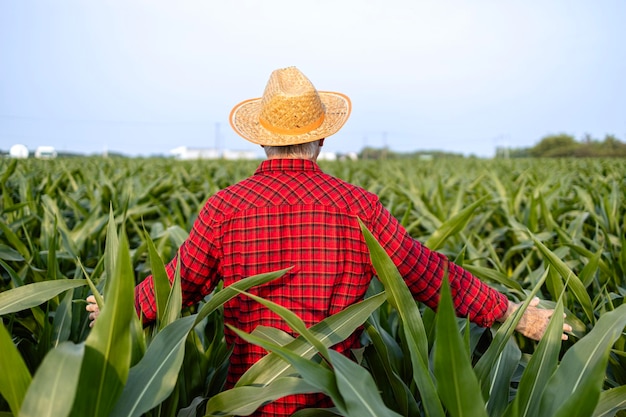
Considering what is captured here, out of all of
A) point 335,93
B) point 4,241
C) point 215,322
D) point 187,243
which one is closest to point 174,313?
point 187,243

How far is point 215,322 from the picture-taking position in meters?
1.86

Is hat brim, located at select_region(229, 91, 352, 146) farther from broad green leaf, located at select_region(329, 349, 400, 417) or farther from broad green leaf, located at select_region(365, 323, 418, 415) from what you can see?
broad green leaf, located at select_region(329, 349, 400, 417)

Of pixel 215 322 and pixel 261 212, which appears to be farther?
pixel 215 322

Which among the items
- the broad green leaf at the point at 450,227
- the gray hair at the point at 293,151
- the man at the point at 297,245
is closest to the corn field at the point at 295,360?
the man at the point at 297,245

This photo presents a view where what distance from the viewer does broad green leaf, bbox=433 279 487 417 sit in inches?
32.1

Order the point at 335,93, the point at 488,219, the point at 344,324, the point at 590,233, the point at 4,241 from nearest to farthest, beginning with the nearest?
the point at 344,324 < the point at 335,93 < the point at 4,241 < the point at 590,233 < the point at 488,219

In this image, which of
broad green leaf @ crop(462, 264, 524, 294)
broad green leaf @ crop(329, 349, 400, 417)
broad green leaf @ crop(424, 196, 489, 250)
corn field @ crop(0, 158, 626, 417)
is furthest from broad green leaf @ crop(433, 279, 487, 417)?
broad green leaf @ crop(424, 196, 489, 250)

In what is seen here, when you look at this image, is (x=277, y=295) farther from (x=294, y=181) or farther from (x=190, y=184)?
(x=190, y=184)

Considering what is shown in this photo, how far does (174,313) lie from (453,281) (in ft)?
2.17

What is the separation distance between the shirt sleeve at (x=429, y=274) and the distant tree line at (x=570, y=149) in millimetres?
32695

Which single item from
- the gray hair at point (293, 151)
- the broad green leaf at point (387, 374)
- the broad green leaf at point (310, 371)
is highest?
the gray hair at point (293, 151)

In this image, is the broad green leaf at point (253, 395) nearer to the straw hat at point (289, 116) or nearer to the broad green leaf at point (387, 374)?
the broad green leaf at point (387, 374)

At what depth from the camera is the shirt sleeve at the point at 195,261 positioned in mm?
1352

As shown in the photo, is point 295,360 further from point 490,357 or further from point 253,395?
point 490,357
